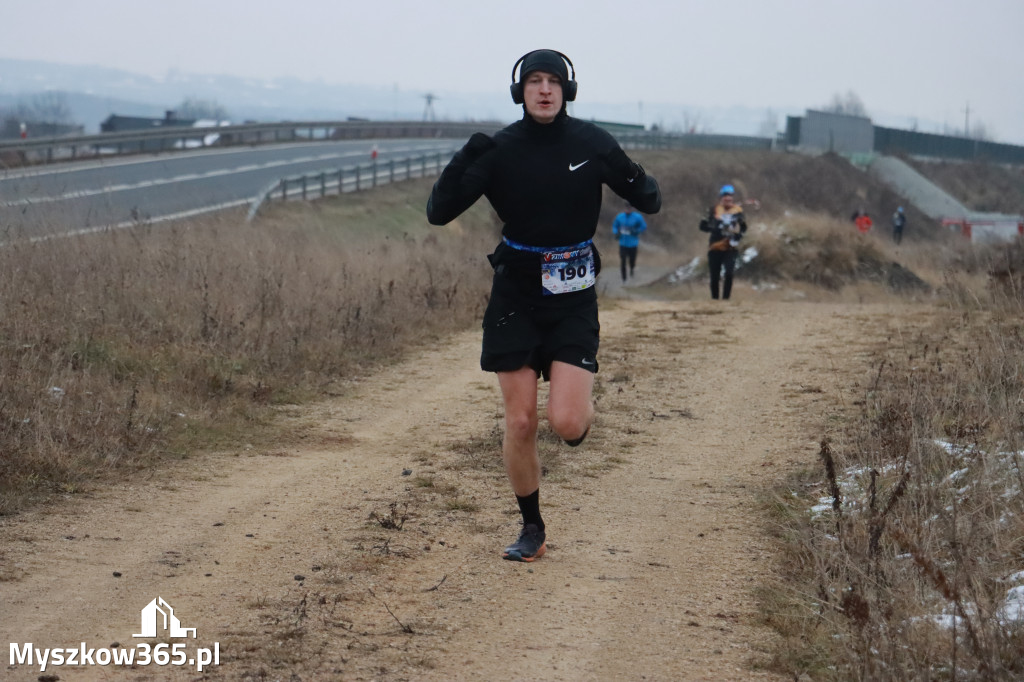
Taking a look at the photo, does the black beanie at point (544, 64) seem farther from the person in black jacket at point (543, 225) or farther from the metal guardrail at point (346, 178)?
the metal guardrail at point (346, 178)

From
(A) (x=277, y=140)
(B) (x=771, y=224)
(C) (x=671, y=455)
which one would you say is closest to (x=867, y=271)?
(B) (x=771, y=224)

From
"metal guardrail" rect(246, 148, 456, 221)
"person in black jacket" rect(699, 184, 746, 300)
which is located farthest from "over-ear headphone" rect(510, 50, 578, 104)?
"metal guardrail" rect(246, 148, 456, 221)

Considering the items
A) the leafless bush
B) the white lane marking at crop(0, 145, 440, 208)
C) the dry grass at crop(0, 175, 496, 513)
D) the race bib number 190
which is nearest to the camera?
the leafless bush

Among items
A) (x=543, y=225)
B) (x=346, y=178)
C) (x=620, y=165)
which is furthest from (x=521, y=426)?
(x=346, y=178)

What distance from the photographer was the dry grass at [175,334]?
785cm

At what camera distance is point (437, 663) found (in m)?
4.54

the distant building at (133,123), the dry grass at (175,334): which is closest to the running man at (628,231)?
the dry grass at (175,334)

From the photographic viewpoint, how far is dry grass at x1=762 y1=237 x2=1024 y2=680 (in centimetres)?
426

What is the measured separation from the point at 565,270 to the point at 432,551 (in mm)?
1566

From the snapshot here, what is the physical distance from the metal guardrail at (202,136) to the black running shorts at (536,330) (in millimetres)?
22987

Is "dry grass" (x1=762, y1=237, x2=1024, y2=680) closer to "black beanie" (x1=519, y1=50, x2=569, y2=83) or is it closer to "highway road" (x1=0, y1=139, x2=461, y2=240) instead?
"black beanie" (x1=519, y1=50, x2=569, y2=83)

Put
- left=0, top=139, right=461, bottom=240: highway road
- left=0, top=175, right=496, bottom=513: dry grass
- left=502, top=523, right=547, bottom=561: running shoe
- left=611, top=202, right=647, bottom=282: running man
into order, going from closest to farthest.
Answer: left=502, top=523, right=547, bottom=561: running shoe
left=0, top=175, right=496, bottom=513: dry grass
left=0, top=139, right=461, bottom=240: highway road
left=611, top=202, right=647, bottom=282: running man

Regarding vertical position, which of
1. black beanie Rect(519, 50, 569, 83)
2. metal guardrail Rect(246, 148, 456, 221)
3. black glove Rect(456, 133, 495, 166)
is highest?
black beanie Rect(519, 50, 569, 83)

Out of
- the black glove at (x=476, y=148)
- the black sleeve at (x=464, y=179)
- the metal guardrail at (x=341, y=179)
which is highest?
the black glove at (x=476, y=148)
